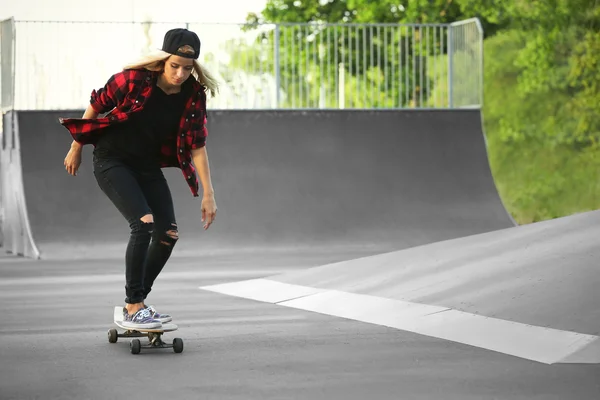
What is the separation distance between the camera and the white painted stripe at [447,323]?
7.12 meters

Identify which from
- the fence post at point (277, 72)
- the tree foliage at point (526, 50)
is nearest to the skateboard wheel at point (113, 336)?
the fence post at point (277, 72)

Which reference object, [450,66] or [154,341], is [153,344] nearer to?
[154,341]

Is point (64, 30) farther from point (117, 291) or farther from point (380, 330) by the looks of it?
point (380, 330)

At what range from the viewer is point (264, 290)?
11.9m

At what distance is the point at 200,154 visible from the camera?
316 inches

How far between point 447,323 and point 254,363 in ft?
6.24

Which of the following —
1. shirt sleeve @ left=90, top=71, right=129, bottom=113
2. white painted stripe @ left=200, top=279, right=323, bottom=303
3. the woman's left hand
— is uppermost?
shirt sleeve @ left=90, top=71, right=129, bottom=113

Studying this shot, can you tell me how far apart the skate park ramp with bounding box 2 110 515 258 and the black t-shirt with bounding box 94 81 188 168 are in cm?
1082

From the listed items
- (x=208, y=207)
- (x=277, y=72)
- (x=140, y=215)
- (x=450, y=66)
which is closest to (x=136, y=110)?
(x=140, y=215)

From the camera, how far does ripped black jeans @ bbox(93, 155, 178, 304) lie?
25.0ft

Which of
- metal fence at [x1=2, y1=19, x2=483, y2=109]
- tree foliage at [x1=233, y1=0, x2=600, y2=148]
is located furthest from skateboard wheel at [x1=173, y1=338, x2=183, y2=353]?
tree foliage at [x1=233, y1=0, x2=600, y2=148]

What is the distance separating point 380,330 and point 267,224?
10.9 metres

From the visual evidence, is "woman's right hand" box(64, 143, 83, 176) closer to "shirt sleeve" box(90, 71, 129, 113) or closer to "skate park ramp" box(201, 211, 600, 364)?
"shirt sleeve" box(90, 71, 129, 113)

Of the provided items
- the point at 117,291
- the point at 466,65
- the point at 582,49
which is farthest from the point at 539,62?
the point at 117,291
